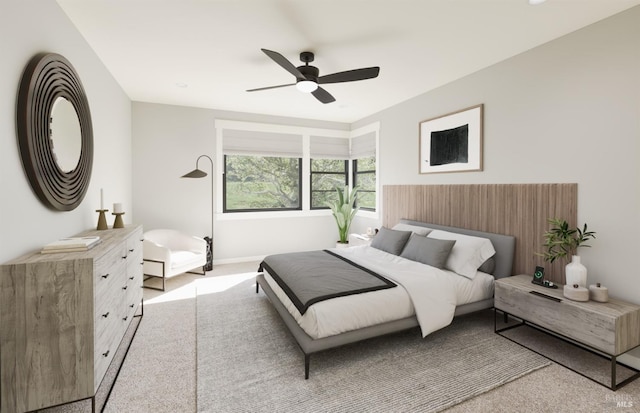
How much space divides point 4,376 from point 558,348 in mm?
3909

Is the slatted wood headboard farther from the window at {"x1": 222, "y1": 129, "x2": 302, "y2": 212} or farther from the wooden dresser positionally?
the wooden dresser

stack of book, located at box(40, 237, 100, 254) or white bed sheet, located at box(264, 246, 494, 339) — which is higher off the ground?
stack of book, located at box(40, 237, 100, 254)

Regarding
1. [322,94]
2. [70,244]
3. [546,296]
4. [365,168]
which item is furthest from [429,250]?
[70,244]

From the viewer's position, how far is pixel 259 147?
5.52 metres

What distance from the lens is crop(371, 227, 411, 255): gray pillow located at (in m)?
3.77

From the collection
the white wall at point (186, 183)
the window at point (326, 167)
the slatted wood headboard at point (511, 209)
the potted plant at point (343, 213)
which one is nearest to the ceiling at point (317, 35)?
the white wall at point (186, 183)

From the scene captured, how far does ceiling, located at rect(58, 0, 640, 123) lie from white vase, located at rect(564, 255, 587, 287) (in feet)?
6.57

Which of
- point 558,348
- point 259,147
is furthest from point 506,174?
point 259,147

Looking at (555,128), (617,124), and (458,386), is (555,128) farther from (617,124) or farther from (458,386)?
(458,386)

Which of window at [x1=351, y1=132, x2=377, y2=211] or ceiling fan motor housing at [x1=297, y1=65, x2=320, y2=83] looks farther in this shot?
window at [x1=351, y1=132, x2=377, y2=211]

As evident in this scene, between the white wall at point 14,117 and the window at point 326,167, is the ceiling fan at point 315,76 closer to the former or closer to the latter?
the white wall at point 14,117

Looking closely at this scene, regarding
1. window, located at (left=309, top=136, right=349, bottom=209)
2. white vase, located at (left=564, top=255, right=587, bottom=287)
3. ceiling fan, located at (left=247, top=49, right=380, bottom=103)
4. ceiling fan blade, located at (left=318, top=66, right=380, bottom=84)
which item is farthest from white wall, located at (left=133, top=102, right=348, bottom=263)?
white vase, located at (left=564, top=255, right=587, bottom=287)

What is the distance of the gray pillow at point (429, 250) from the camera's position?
10.4ft

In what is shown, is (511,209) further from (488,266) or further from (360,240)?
(360,240)
